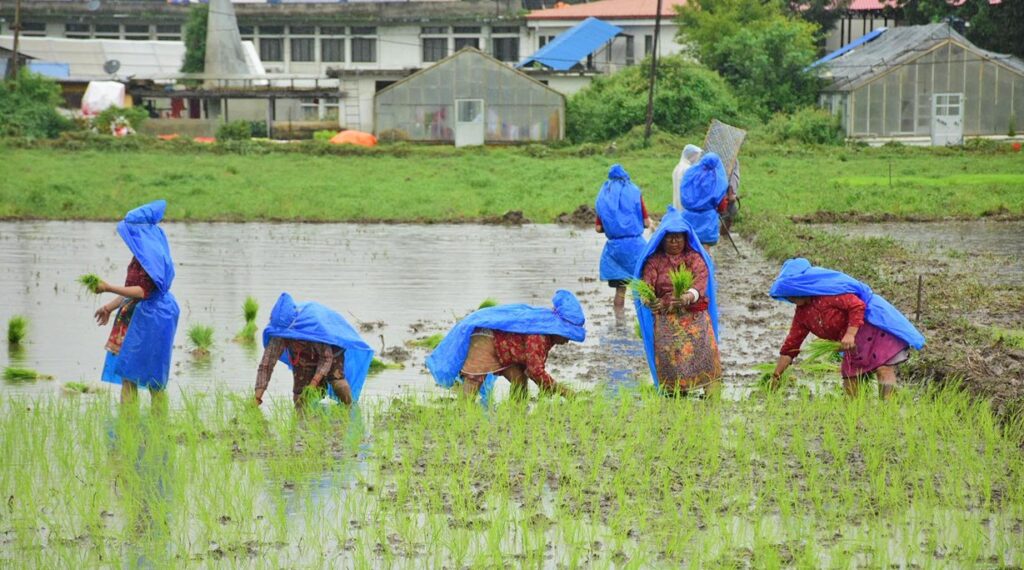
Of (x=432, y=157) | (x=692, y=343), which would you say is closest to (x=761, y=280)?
(x=692, y=343)

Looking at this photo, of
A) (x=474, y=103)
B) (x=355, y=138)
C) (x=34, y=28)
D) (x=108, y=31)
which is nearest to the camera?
(x=355, y=138)

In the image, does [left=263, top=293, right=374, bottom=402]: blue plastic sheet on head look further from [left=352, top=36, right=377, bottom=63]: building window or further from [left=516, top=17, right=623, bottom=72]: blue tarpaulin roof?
[left=352, top=36, right=377, bottom=63]: building window

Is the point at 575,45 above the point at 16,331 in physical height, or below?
above

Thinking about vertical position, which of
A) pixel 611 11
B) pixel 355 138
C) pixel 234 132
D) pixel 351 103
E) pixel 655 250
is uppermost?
pixel 611 11

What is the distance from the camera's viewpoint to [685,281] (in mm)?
8492

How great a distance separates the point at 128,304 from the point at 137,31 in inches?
2314

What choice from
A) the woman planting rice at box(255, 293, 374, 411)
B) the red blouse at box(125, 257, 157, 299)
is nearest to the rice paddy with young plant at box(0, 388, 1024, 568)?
the woman planting rice at box(255, 293, 374, 411)

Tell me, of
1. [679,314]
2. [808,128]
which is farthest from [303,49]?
[679,314]

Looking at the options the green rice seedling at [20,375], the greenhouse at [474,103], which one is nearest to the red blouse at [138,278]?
the green rice seedling at [20,375]

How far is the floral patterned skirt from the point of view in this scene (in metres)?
8.73

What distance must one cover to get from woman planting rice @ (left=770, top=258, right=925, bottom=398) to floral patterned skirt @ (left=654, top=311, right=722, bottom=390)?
19.1 inches

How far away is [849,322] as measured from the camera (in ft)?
26.7

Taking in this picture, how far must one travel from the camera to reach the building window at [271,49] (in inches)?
2463

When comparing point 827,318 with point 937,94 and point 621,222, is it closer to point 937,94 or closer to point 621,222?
point 621,222
